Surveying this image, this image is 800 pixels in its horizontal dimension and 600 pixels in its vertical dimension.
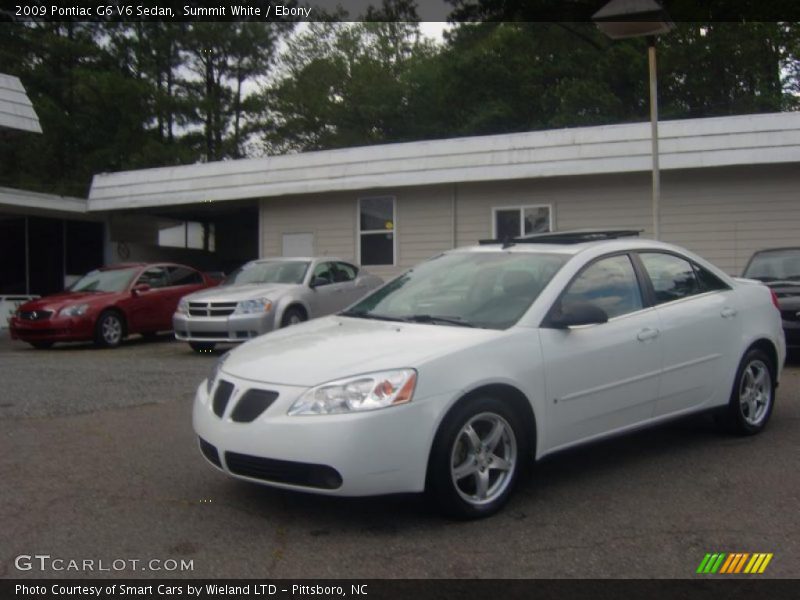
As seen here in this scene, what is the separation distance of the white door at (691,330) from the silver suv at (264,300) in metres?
7.02

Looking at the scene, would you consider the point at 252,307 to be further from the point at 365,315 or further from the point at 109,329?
the point at 365,315

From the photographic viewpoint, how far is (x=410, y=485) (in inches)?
168

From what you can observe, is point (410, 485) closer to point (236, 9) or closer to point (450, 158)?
point (450, 158)

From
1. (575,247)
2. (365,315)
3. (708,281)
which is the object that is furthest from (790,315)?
(365,315)

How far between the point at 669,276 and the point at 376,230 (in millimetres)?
11708

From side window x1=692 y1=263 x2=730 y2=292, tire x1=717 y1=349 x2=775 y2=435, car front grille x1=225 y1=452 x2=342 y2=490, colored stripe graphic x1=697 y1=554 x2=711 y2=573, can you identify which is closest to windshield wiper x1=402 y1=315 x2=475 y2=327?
car front grille x1=225 y1=452 x2=342 y2=490

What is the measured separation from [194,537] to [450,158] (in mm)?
12442

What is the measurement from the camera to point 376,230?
17.4 meters

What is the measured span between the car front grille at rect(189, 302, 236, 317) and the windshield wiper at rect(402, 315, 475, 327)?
718cm

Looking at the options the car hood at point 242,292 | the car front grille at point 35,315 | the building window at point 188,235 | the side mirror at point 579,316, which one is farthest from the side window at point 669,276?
the building window at point 188,235

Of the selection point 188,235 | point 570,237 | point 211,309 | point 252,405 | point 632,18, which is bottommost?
point 252,405

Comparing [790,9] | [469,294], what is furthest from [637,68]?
[469,294]

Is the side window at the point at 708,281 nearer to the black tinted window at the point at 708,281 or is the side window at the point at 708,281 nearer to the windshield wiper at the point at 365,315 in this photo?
the black tinted window at the point at 708,281

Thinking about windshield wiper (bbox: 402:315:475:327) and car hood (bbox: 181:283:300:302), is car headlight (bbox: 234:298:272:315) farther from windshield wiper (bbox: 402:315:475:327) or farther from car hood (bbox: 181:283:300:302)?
windshield wiper (bbox: 402:315:475:327)
